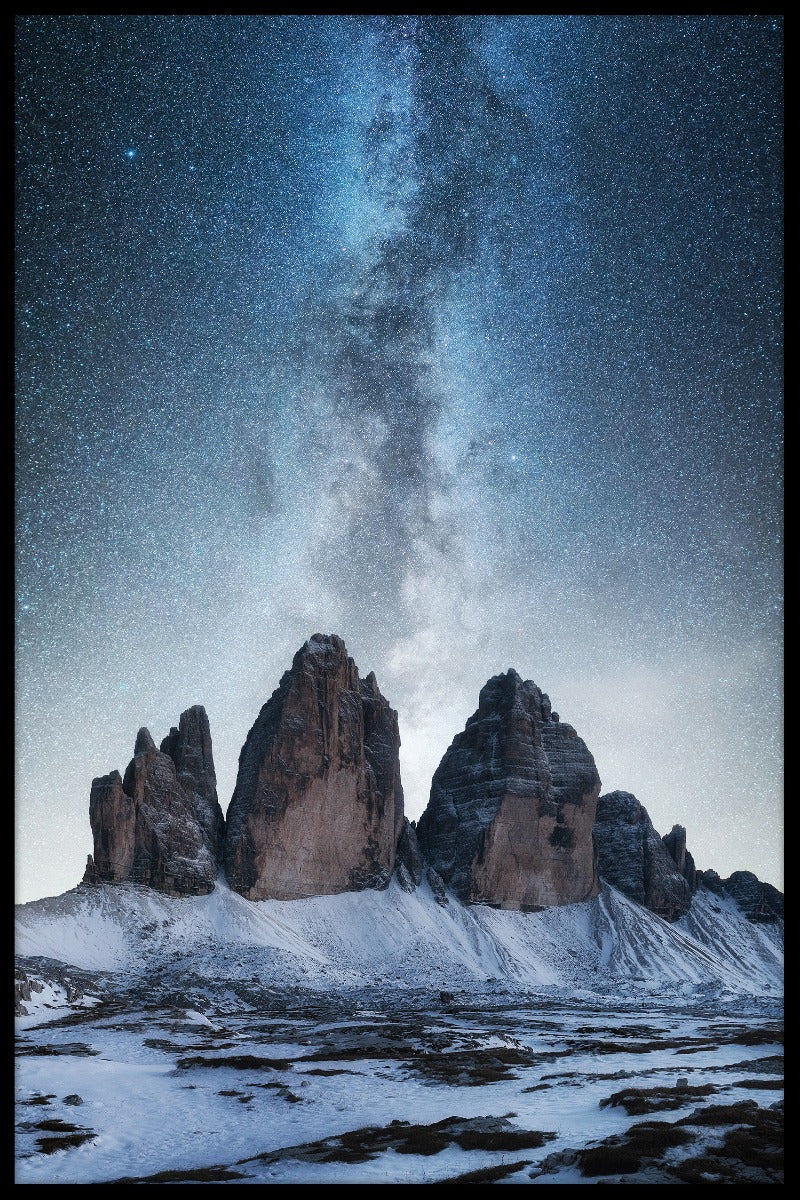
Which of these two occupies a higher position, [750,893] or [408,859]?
[408,859]

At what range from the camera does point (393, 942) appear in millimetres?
118938

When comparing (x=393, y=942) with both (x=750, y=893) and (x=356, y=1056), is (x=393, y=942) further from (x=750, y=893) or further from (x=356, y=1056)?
(x=750, y=893)

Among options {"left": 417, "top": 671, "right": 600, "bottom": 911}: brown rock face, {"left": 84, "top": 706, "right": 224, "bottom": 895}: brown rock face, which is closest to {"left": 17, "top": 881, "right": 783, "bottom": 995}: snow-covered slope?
{"left": 84, "top": 706, "right": 224, "bottom": 895}: brown rock face

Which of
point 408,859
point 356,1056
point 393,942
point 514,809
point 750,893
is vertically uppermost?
point 356,1056

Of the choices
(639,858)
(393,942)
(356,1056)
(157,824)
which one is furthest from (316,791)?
(356,1056)

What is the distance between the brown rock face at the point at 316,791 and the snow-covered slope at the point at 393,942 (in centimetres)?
407

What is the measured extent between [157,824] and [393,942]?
37.2 m

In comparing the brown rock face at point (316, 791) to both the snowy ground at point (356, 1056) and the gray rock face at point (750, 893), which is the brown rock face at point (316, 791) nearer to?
the snowy ground at point (356, 1056)

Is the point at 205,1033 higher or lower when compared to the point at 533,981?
higher

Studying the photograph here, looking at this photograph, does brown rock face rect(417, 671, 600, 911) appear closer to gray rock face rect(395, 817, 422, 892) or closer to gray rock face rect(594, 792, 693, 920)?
gray rock face rect(395, 817, 422, 892)
